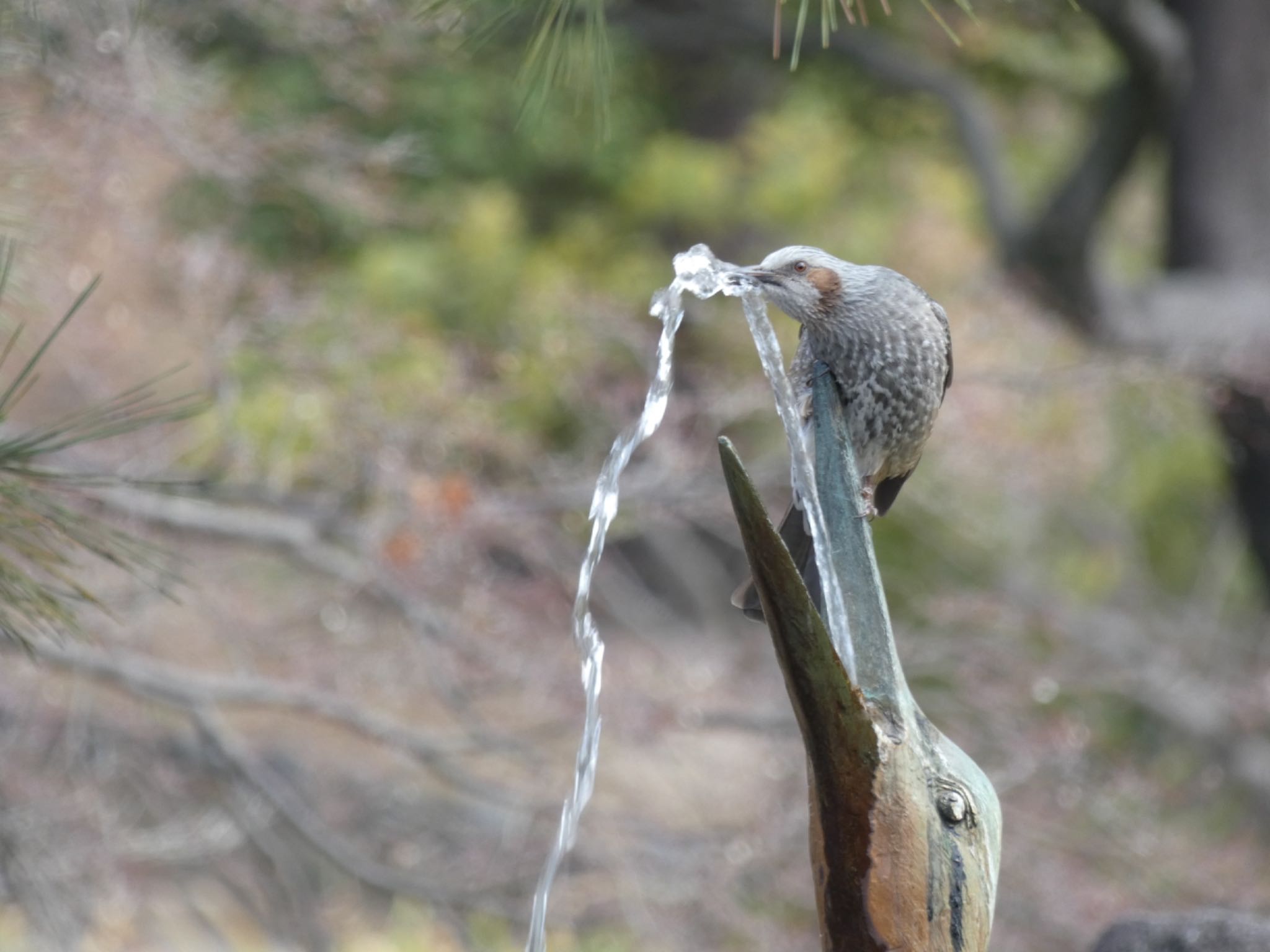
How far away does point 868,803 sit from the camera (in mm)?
1356

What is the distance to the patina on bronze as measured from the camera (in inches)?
52.6

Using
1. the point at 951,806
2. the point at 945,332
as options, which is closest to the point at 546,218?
the point at 945,332

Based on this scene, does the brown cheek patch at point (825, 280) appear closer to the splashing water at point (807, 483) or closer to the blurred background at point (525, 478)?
the splashing water at point (807, 483)

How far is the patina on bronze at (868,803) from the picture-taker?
52.6 inches

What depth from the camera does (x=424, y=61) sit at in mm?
4754

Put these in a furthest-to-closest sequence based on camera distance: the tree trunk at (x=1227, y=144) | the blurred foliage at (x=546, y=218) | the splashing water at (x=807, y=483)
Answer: the tree trunk at (x=1227, y=144) < the blurred foliage at (x=546, y=218) < the splashing water at (x=807, y=483)

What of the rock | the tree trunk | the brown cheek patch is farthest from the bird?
the tree trunk

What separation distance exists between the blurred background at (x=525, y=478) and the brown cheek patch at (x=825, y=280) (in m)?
1.31

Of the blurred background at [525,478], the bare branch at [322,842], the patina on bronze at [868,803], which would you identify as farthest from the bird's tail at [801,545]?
the bare branch at [322,842]

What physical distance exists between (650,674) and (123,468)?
188 centimetres

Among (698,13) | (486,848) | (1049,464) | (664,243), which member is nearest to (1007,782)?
(486,848)

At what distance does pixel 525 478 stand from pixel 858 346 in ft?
10.7

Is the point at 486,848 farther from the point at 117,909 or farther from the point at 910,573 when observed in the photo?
the point at 910,573

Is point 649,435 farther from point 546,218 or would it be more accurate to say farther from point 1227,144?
point 546,218
